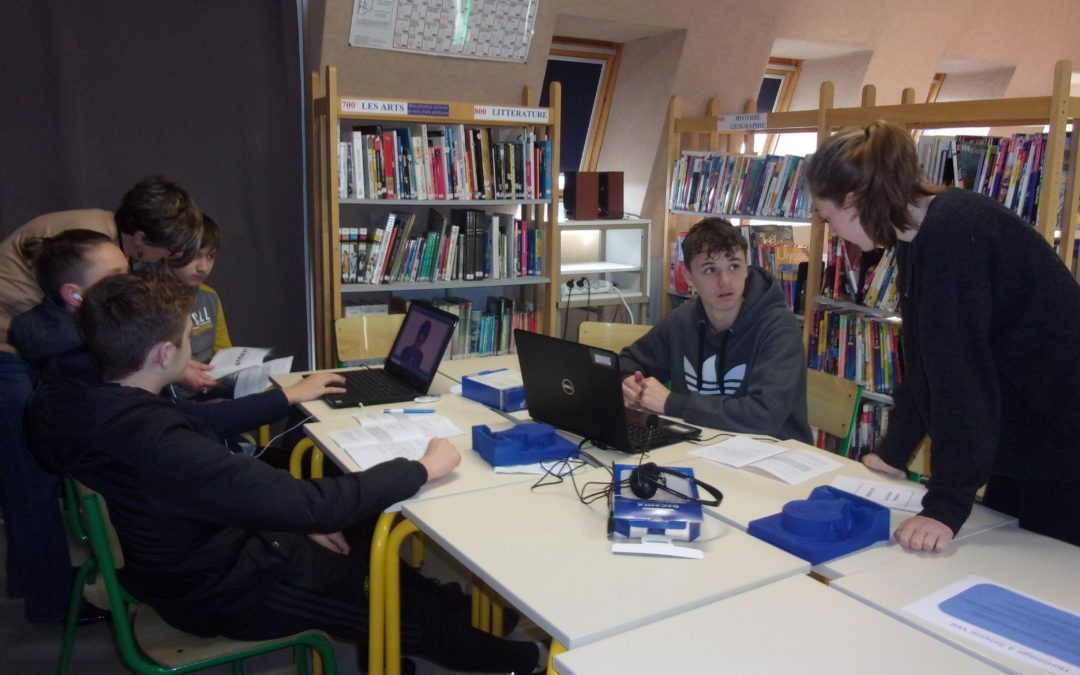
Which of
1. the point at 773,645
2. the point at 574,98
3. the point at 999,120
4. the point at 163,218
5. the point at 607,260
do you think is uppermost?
the point at 574,98

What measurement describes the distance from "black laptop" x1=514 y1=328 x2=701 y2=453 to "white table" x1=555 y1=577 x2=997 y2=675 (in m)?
0.71

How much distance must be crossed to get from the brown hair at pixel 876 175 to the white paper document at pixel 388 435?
45.0 inches

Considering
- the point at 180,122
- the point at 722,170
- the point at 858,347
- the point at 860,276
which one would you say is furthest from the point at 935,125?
the point at 180,122

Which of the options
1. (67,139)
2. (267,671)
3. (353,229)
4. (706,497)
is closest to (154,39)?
(67,139)

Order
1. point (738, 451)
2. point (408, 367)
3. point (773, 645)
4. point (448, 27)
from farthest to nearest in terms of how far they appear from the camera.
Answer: point (448, 27)
point (408, 367)
point (738, 451)
point (773, 645)

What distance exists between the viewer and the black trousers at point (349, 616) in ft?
5.77

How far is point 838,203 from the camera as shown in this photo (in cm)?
160

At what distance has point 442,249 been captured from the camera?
4.09 metres

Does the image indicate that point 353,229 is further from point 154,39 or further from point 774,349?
point 774,349

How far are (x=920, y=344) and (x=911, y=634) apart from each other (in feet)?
1.77

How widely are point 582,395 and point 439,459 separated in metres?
0.41

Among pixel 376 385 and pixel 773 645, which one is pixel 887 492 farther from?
pixel 376 385

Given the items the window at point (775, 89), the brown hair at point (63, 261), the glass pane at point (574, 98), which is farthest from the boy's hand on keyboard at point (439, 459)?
the window at point (775, 89)

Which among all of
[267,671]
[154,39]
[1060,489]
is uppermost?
[154,39]
